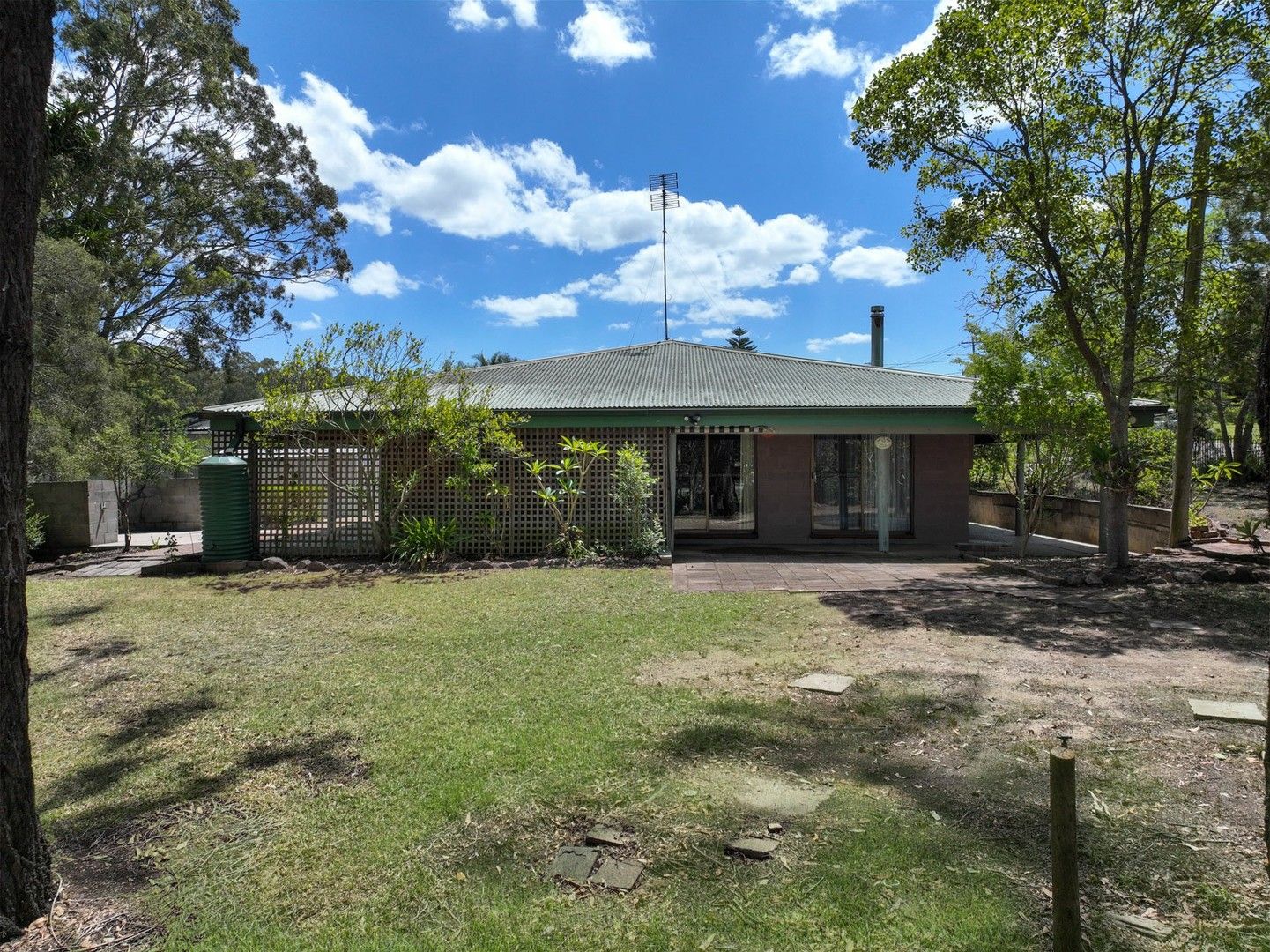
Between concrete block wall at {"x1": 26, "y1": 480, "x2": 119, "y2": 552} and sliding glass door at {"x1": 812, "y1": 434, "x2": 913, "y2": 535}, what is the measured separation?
559 inches

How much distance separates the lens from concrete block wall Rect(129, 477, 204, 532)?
18359 mm

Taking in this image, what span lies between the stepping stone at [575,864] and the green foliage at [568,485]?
9.05 m

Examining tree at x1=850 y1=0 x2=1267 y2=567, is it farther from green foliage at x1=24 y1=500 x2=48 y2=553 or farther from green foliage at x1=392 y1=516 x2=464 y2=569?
green foliage at x1=24 y1=500 x2=48 y2=553

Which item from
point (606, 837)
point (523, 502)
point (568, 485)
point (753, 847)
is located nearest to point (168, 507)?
point (523, 502)

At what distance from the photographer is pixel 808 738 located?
14.2 feet

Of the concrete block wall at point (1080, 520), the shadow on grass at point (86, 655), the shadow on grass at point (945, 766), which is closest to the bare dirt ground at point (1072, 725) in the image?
the shadow on grass at point (945, 766)

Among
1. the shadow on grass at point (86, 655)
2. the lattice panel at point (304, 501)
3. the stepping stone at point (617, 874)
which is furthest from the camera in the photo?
the lattice panel at point (304, 501)

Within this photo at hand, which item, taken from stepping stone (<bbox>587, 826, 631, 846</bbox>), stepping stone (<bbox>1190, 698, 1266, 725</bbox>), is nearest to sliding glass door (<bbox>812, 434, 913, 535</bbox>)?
stepping stone (<bbox>1190, 698, 1266, 725</bbox>)

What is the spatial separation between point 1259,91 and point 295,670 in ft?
42.1

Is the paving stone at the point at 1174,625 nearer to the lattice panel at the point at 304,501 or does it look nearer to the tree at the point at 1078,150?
the tree at the point at 1078,150

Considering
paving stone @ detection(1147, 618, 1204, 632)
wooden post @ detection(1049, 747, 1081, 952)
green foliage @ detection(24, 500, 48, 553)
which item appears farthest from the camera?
green foliage @ detection(24, 500, 48, 553)

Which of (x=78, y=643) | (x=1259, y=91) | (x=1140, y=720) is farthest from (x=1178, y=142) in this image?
(x=78, y=643)

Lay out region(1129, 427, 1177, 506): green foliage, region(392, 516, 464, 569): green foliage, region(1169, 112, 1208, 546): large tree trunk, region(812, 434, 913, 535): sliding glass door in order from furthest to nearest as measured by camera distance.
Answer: region(812, 434, 913, 535): sliding glass door
region(392, 516, 464, 569): green foliage
region(1129, 427, 1177, 506): green foliage
region(1169, 112, 1208, 546): large tree trunk

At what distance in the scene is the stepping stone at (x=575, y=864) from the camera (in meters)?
2.92
